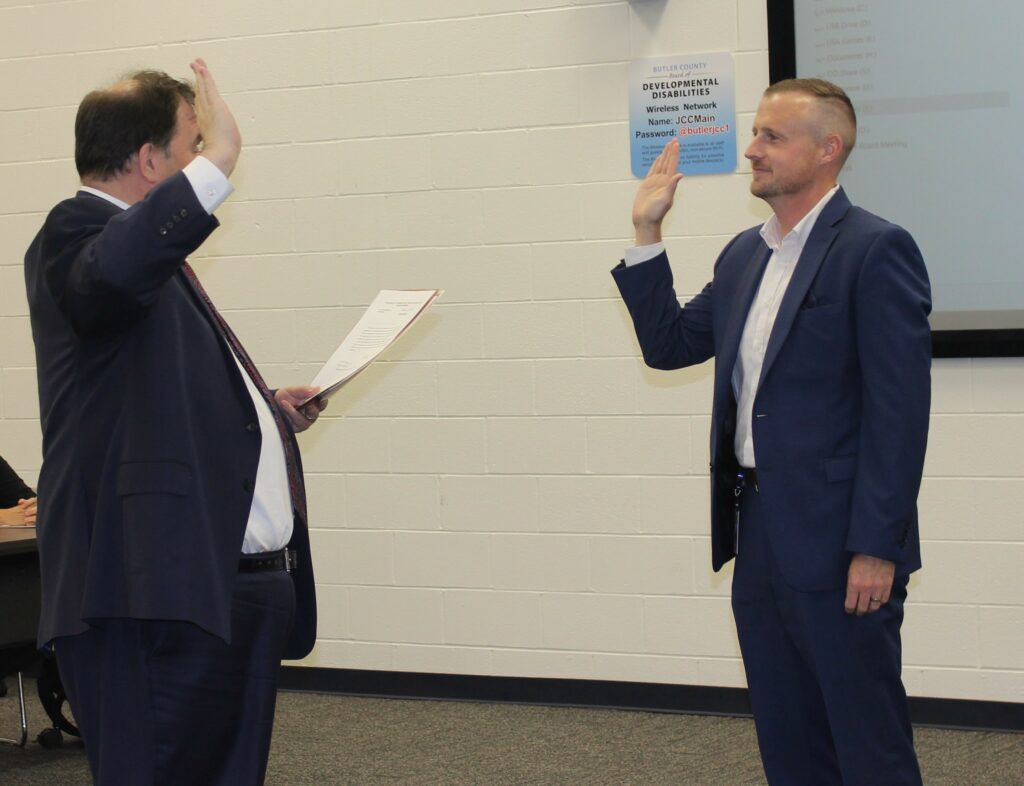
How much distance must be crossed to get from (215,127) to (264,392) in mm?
478

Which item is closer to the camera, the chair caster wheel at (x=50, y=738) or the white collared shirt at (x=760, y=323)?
the white collared shirt at (x=760, y=323)

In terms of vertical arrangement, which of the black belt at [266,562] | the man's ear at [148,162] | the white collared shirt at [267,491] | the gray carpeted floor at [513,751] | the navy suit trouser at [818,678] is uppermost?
the man's ear at [148,162]

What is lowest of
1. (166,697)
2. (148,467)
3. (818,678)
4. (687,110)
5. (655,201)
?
(818,678)

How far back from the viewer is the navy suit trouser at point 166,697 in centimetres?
195

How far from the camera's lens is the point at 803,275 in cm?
236

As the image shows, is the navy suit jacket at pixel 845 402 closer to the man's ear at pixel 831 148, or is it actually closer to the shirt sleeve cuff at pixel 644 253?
the man's ear at pixel 831 148

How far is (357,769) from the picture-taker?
3.55 metres

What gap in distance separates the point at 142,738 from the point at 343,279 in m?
2.52

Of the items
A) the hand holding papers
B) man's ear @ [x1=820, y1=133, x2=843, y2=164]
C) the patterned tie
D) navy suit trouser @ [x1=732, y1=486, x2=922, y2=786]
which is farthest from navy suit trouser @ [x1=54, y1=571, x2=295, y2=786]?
man's ear @ [x1=820, y1=133, x2=843, y2=164]

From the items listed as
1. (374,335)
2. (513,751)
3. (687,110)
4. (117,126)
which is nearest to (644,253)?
(374,335)

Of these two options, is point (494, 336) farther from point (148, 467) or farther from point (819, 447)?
point (148, 467)

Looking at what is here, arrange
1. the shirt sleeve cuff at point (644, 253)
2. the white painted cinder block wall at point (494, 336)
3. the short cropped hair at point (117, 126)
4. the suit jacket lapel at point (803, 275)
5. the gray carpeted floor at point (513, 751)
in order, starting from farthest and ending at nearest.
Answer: the white painted cinder block wall at point (494, 336)
the gray carpeted floor at point (513, 751)
the shirt sleeve cuff at point (644, 253)
the suit jacket lapel at point (803, 275)
the short cropped hair at point (117, 126)

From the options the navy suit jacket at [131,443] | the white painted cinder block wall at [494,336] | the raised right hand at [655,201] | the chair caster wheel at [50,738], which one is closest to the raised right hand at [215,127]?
the navy suit jacket at [131,443]

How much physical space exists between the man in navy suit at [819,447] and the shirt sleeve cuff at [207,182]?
0.95 m
